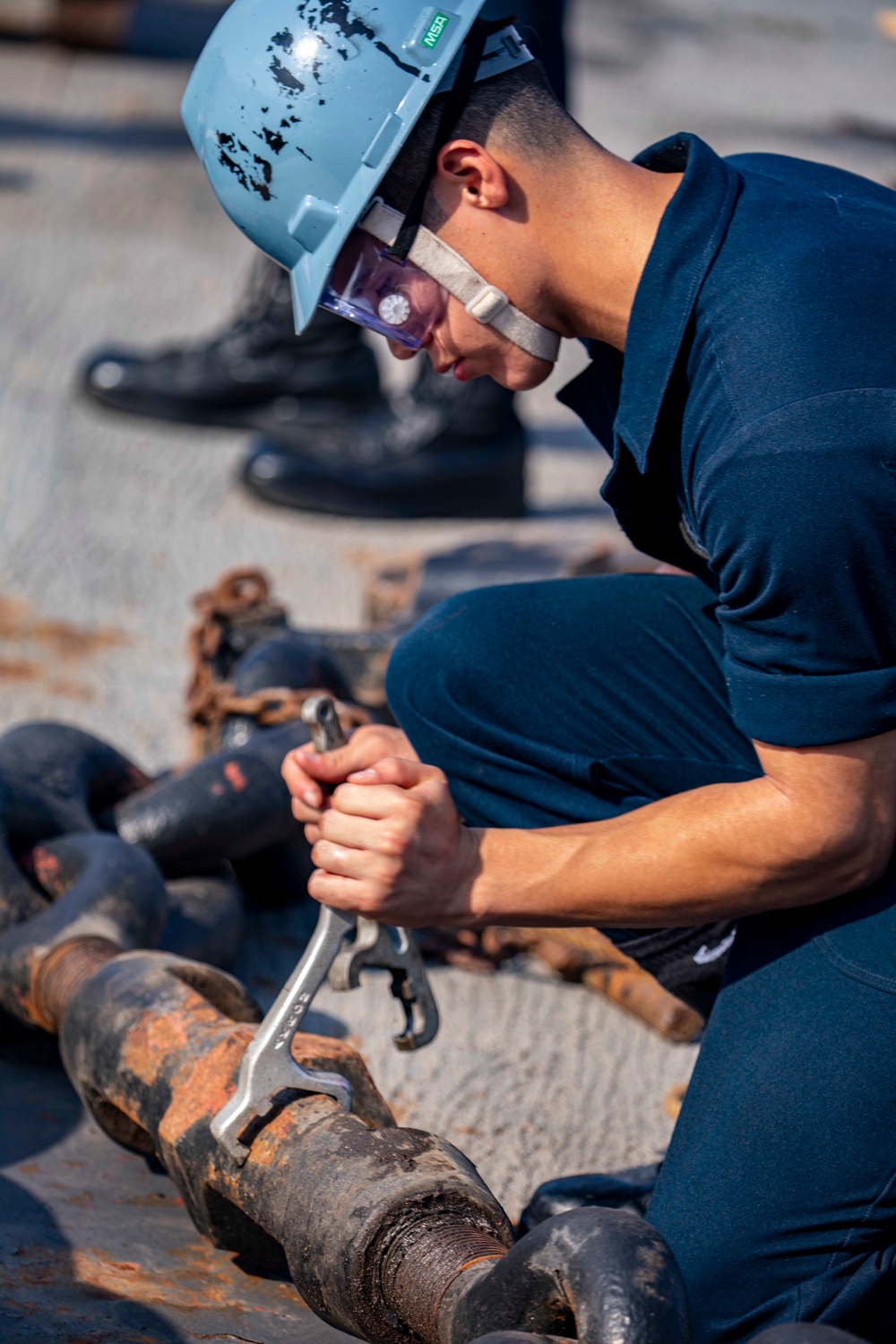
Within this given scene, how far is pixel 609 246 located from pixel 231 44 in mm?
503

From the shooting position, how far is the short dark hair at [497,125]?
5.17 feet

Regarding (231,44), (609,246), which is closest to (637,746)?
(609,246)

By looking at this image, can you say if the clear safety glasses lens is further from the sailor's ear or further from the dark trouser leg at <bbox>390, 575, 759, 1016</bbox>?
the dark trouser leg at <bbox>390, 575, 759, 1016</bbox>

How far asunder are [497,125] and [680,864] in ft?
2.65

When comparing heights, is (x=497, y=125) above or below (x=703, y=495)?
above

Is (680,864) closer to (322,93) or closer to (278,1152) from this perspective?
(278,1152)

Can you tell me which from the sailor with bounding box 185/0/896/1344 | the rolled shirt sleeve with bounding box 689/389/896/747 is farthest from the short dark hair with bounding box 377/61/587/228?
the rolled shirt sleeve with bounding box 689/389/896/747

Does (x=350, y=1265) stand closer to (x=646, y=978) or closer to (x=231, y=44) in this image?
(x=646, y=978)

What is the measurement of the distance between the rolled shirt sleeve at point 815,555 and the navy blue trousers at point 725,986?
30 cm

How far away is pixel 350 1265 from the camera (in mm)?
1415

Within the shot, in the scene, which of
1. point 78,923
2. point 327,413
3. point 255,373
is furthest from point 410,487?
point 78,923

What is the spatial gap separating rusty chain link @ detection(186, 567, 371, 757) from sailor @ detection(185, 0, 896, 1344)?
0.74 metres

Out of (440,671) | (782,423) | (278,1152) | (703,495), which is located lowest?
(278,1152)

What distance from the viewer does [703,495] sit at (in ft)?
4.81
